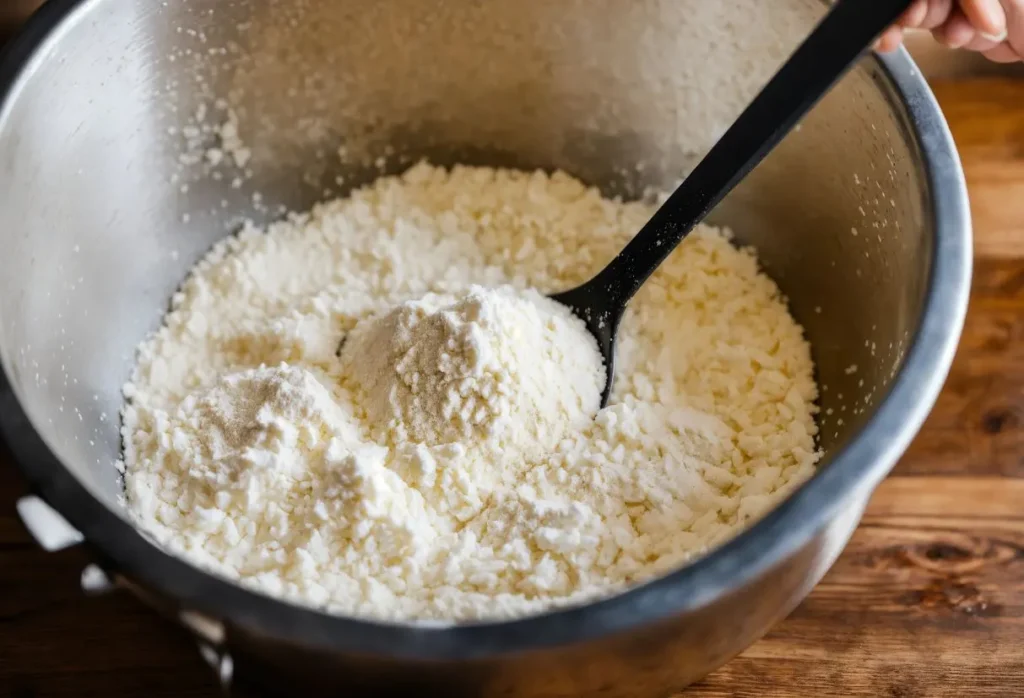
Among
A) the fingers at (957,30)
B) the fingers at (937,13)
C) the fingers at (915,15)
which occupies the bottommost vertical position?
the fingers at (957,30)

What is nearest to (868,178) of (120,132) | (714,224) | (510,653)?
(714,224)

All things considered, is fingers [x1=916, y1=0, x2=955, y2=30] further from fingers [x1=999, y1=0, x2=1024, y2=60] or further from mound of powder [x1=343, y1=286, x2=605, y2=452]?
mound of powder [x1=343, y1=286, x2=605, y2=452]

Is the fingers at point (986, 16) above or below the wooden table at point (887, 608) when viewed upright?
above

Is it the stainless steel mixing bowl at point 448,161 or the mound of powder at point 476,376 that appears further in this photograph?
the mound of powder at point 476,376

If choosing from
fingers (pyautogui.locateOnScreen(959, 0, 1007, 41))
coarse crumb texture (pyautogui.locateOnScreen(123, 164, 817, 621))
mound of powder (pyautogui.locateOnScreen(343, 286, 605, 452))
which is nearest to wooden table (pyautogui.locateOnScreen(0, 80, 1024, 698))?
coarse crumb texture (pyautogui.locateOnScreen(123, 164, 817, 621))

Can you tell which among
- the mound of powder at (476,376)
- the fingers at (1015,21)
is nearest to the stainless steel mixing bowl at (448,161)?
the fingers at (1015,21)

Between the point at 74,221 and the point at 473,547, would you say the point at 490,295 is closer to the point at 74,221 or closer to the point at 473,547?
the point at 473,547

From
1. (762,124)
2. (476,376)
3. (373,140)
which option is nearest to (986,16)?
(762,124)

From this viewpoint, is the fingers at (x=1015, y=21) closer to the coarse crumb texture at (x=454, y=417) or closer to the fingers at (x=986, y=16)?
the fingers at (x=986, y=16)
